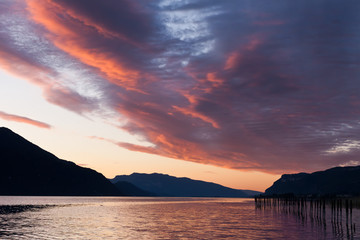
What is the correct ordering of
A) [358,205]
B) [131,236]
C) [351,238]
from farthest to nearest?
[358,205] → [131,236] → [351,238]

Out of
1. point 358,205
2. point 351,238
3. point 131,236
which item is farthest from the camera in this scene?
point 358,205

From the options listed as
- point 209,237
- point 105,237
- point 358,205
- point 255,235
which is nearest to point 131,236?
point 105,237

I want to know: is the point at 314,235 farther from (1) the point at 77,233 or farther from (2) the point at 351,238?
(1) the point at 77,233

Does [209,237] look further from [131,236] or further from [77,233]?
[77,233]

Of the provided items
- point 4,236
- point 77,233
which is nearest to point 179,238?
point 77,233

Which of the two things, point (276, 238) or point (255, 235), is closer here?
point (276, 238)

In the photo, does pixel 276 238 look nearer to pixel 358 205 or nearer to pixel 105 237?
pixel 105 237

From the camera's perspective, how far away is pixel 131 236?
48125 millimetres

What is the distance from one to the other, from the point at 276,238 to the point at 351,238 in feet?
30.6

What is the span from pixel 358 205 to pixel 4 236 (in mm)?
111021

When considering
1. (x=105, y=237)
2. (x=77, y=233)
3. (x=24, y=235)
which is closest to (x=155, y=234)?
(x=105, y=237)

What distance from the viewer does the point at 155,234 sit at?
50.7 m

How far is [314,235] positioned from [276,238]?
700 cm

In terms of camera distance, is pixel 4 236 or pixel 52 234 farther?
pixel 52 234
